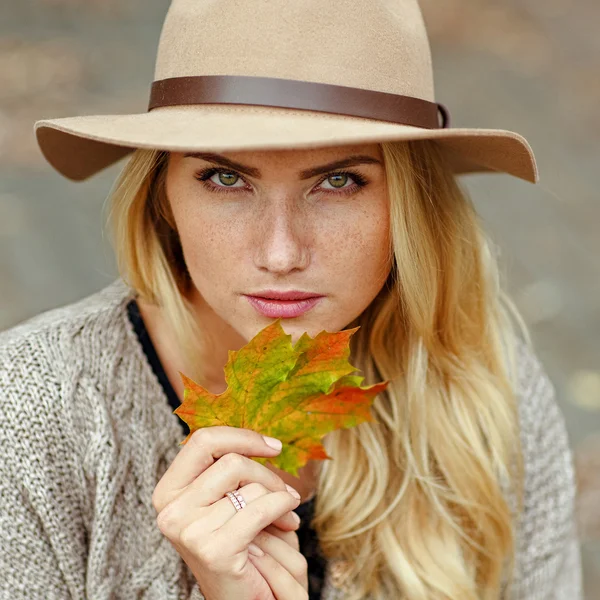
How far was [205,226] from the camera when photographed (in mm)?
1597

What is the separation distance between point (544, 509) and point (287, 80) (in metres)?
1.26

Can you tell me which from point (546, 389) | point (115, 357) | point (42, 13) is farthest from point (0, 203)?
point (546, 389)

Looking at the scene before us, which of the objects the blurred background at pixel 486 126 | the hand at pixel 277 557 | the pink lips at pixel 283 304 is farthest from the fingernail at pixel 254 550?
the blurred background at pixel 486 126

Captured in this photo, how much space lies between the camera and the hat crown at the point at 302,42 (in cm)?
147

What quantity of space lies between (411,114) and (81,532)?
1.07 m

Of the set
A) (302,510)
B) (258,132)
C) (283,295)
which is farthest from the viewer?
(302,510)

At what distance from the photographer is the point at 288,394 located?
4.78 feet

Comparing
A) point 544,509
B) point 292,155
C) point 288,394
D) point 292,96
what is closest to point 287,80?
point 292,96

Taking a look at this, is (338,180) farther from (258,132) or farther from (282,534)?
(282,534)

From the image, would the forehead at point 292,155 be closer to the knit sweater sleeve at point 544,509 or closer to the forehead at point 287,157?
the forehead at point 287,157

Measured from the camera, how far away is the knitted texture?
1.73 metres

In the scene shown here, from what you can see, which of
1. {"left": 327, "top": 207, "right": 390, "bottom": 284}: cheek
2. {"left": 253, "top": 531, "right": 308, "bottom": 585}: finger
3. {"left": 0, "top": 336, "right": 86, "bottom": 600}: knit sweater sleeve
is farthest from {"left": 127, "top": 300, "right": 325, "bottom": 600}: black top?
{"left": 327, "top": 207, "right": 390, "bottom": 284}: cheek

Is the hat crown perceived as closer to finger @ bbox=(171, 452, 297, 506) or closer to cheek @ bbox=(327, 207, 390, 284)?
cheek @ bbox=(327, 207, 390, 284)

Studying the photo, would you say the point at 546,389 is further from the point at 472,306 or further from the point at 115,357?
the point at 115,357
